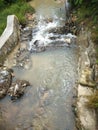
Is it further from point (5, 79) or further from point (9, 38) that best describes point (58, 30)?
point (5, 79)

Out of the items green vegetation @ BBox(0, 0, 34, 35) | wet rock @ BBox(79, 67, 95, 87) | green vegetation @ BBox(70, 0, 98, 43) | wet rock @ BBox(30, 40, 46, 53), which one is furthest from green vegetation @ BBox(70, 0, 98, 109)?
green vegetation @ BBox(0, 0, 34, 35)

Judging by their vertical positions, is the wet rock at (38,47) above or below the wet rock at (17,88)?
above

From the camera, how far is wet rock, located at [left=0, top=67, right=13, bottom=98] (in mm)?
7859

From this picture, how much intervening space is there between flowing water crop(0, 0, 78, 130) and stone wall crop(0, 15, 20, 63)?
2.44 ft

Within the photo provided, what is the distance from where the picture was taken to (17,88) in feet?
25.7

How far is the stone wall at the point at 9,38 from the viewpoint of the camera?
371 inches

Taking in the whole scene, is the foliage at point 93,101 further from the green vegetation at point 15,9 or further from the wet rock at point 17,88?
the green vegetation at point 15,9

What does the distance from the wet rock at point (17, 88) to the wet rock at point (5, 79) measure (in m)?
0.16

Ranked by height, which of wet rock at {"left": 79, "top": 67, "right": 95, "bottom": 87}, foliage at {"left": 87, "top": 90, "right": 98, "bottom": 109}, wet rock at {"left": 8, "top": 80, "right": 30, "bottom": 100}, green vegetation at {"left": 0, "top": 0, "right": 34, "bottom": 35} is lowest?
foliage at {"left": 87, "top": 90, "right": 98, "bottom": 109}

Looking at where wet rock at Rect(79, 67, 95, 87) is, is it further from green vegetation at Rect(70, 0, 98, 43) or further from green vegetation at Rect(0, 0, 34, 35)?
green vegetation at Rect(0, 0, 34, 35)

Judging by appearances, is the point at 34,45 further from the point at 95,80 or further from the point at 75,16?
the point at 95,80

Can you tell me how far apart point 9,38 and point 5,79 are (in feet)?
7.71

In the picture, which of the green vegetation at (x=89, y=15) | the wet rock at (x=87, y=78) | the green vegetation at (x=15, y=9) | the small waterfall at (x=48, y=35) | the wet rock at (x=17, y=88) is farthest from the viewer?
the green vegetation at (x=15, y=9)

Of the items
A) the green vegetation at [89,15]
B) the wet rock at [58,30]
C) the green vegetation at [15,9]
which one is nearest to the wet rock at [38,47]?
the wet rock at [58,30]
